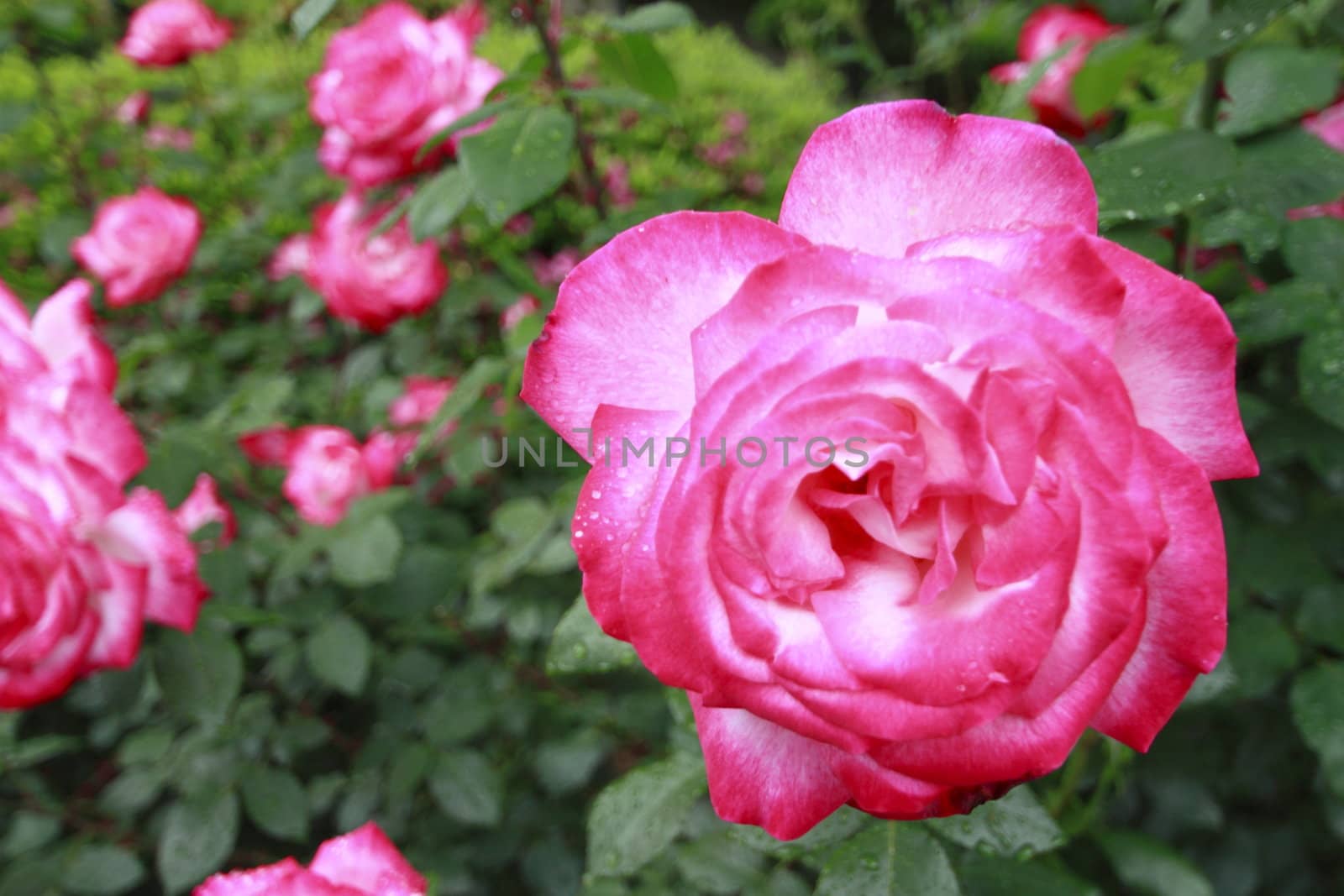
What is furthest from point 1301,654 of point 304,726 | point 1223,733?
point 304,726

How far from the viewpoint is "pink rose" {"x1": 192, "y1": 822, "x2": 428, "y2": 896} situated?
0.46 metres

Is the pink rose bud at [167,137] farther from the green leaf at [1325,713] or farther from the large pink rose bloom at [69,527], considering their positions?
the green leaf at [1325,713]

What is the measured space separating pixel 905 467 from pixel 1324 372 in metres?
0.48

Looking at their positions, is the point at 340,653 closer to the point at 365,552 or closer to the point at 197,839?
the point at 365,552

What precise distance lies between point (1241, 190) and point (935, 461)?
449 millimetres

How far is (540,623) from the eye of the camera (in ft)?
3.96

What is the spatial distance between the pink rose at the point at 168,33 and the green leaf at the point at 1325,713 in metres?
1.96

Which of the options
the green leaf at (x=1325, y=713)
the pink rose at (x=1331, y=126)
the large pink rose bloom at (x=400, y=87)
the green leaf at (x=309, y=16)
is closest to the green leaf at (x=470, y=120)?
the green leaf at (x=309, y=16)

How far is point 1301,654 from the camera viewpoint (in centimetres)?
91

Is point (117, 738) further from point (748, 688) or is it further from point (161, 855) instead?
point (748, 688)

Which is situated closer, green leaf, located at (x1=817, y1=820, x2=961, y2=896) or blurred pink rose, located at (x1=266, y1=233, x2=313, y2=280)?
green leaf, located at (x1=817, y1=820, x2=961, y2=896)

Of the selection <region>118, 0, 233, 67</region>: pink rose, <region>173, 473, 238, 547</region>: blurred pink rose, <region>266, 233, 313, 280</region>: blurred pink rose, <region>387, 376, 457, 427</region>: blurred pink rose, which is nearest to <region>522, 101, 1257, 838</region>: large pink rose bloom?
<region>173, 473, 238, 547</region>: blurred pink rose

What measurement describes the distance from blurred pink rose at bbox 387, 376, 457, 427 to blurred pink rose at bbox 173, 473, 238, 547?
11.4 inches

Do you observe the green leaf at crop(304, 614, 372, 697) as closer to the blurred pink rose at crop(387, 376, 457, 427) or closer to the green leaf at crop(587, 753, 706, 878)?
the blurred pink rose at crop(387, 376, 457, 427)
